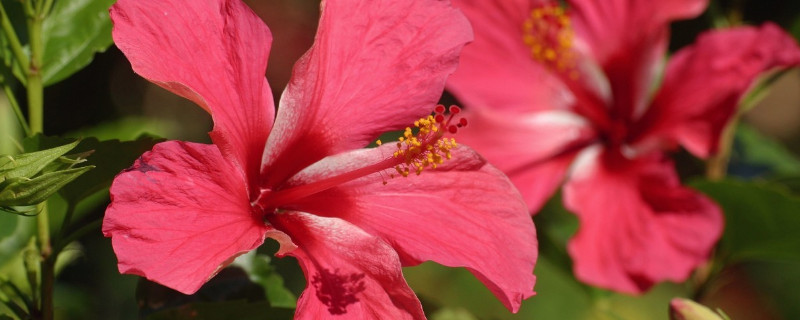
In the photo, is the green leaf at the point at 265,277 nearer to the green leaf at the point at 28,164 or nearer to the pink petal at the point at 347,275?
the pink petal at the point at 347,275

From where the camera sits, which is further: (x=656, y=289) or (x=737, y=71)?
(x=656, y=289)

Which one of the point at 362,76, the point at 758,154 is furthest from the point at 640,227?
the point at 758,154

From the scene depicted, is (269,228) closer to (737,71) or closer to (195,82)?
(195,82)

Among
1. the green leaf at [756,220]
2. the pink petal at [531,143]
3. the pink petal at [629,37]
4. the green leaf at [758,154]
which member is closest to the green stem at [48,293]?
the pink petal at [531,143]

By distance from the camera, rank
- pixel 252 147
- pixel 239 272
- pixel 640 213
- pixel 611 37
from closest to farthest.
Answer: pixel 252 147, pixel 239 272, pixel 640 213, pixel 611 37

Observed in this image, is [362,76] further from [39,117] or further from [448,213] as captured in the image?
[39,117]

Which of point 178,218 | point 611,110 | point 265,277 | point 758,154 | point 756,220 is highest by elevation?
point 178,218

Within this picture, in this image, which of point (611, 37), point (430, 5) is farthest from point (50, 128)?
point (611, 37)
